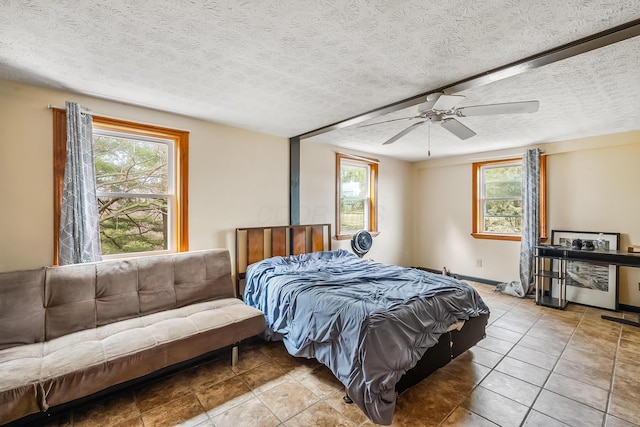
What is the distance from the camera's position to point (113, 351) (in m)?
1.82

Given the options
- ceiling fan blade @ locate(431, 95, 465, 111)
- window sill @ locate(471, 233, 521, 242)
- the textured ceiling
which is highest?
the textured ceiling

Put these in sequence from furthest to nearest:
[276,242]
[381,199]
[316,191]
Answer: [381,199], [316,191], [276,242]

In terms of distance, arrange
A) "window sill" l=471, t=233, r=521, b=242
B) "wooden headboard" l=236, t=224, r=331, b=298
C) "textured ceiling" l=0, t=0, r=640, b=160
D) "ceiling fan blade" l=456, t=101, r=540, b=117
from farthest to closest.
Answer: "window sill" l=471, t=233, r=521, b=242 → "wooden headboard" l=236, t=224, r=331, b=298 → "ceiling fan blade" l=456, t=101, r=540, b=117 → "textured ceiling" l=0, t=0, r=640, b=160

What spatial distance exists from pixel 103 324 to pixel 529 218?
17.5 ft

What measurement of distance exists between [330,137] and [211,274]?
240 cm

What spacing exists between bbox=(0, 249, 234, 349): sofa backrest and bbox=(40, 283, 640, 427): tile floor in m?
0.61

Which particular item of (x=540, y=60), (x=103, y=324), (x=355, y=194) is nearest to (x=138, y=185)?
(x=103, y=324)

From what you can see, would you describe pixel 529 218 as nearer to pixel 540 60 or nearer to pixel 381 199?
pixel 381 199

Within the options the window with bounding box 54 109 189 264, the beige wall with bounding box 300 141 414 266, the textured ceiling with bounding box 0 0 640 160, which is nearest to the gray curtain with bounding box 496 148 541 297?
the textured ceiling with bounding box 0 0 640 160

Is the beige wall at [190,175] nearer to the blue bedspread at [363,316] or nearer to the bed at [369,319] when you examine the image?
the bed at [369,319]

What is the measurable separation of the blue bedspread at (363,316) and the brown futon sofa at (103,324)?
0.34 metres

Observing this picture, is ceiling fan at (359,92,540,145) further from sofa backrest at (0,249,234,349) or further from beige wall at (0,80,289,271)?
sofa backrest at (0,249,234,349)

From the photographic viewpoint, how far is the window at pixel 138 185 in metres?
2.69

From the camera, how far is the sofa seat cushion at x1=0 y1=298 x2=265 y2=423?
1.56 meters
